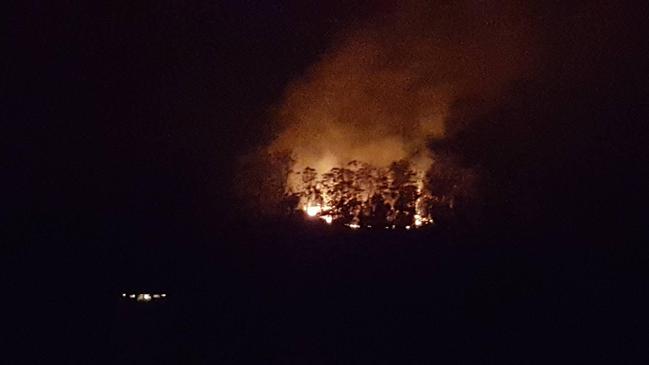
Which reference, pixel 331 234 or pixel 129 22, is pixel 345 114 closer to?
pixel 129 22

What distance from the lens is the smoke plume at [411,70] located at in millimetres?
12086

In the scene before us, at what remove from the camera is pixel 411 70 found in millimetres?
12469

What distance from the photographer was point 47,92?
37.8 ft

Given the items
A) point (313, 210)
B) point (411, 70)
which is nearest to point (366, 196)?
point (313, 210)

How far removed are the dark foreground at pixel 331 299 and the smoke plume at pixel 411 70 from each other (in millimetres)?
5297

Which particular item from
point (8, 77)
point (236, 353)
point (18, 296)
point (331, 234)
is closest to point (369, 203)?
point (331, 234)

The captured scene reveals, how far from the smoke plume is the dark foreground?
5.30m

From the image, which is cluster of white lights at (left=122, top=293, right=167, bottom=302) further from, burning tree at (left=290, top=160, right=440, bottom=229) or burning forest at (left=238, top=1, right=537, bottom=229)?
burning forest at (left=238, top=1, right=537, bottom=229)

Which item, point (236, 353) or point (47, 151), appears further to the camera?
point (47, 151)

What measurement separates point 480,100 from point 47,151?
279 inches

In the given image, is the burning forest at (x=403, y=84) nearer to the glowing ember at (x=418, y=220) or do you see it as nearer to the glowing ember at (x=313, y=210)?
the glowing ember at (x=313, y=210)

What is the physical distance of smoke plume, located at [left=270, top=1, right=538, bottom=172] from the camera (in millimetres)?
12086

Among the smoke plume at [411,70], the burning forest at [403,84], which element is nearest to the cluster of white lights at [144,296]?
the burning forest at [403,84]

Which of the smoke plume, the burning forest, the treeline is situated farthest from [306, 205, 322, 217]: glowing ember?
the smoke plume
